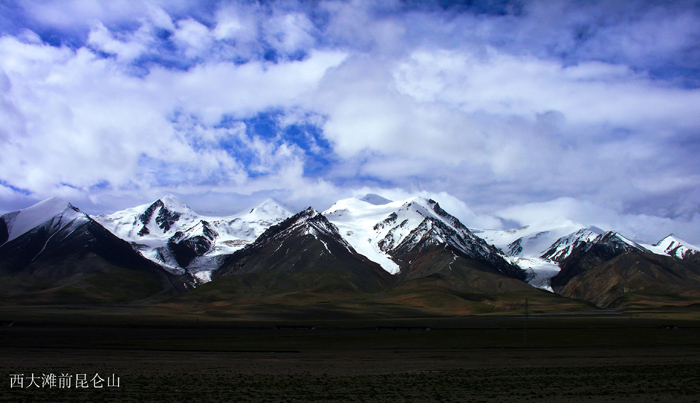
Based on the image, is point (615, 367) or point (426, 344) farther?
point (426, 344)

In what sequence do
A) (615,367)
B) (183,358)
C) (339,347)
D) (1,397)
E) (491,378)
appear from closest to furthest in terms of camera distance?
(1,397) < (491,378) < (615,367) < (183,358) < (339,347)

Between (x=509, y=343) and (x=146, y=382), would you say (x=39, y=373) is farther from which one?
(x=509, y=343)

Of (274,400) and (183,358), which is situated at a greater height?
(183,358)

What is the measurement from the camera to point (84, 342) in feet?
250

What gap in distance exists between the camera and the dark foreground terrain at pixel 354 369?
107 feet

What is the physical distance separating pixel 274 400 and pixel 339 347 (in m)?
45.1

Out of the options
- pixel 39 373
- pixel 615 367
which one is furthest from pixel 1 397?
pixel 615 367

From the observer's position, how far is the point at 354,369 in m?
47.3

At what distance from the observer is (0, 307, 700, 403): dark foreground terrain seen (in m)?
32.7

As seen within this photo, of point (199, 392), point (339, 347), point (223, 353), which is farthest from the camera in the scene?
point (339, 347)

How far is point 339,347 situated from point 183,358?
973 inches

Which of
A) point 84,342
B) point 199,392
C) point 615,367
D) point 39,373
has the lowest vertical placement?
point 615,367

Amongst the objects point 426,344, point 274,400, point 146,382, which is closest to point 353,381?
point 274,400

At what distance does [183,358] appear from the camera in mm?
56469
